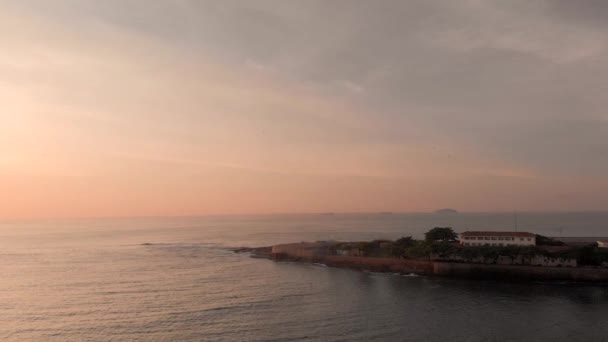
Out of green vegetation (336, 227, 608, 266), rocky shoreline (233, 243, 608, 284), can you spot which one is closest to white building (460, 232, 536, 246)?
green vegetation (336, 227, 608, 266)

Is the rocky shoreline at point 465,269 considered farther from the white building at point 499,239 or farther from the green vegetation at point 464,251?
the white building at point 499,239

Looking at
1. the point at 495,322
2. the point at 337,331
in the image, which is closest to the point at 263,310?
the point at 337,331

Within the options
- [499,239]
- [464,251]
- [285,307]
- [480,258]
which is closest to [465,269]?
[480,258]

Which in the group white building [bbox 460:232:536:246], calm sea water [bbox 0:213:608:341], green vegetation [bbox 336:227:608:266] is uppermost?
white building [bbox 460:232:536:246]

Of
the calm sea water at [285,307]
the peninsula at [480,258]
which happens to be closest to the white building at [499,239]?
the peninsula at [480,258]

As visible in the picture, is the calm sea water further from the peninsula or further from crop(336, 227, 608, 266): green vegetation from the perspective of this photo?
crop(336, 227, 608, 266): green vegetation

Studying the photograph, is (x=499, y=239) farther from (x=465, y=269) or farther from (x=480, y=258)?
(x=465, y=269)

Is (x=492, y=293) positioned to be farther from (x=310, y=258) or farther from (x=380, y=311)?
(x=310, y=258)
